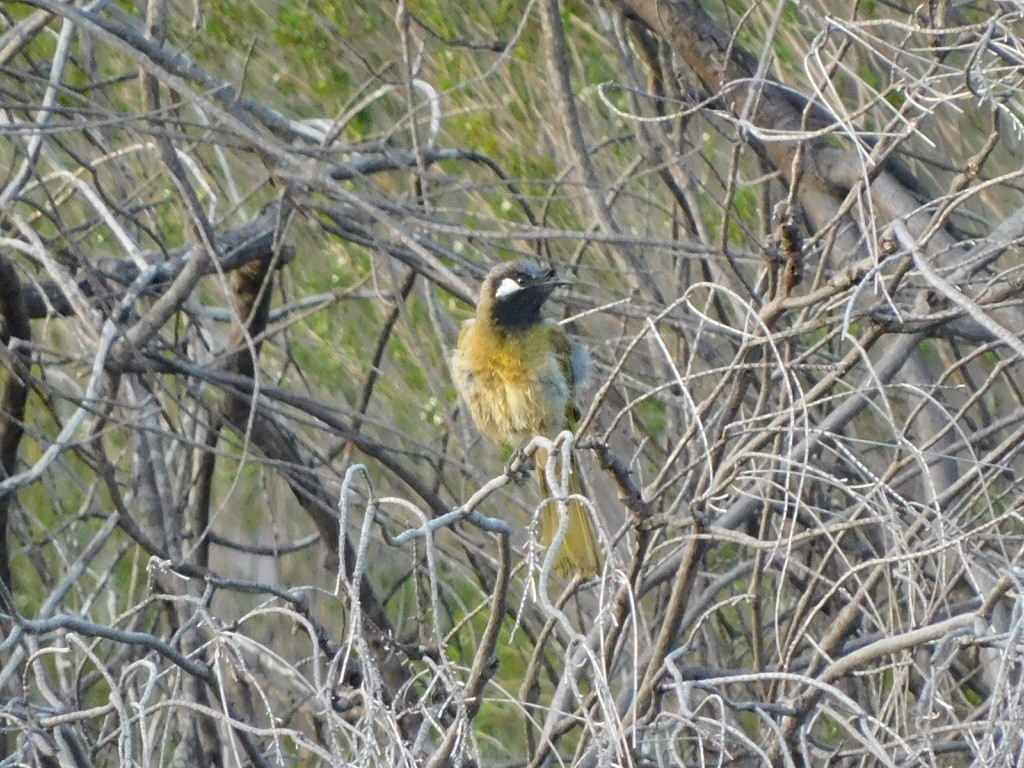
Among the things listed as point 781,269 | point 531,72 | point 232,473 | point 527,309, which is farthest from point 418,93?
point 781,269

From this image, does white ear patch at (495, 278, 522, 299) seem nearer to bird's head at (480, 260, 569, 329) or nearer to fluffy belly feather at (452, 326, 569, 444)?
bird's head at (480, 260, 569, 329)

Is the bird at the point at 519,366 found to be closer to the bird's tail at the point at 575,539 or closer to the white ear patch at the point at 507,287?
the white ear patch at the point at 507,287

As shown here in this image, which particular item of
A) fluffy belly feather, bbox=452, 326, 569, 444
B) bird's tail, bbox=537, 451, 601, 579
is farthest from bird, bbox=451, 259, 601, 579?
bird's tail, bbox=537, 451, 601, 579

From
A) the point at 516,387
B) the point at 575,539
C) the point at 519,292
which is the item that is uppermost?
the point at 519,292

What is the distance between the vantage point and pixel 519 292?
5203 mm

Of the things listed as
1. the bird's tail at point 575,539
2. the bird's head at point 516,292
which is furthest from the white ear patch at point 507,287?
the bird's tail at point 575,539

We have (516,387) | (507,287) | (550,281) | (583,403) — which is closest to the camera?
(550,281)

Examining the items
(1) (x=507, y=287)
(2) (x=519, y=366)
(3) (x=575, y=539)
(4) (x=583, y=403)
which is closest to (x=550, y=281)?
(1) (x=507, y=287)

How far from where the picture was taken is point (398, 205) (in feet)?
13.4

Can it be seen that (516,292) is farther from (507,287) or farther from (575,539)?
(575,539)

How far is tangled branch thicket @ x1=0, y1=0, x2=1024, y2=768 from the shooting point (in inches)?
115

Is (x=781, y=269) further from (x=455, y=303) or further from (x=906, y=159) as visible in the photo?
(x=455, y=303)

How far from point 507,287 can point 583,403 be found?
801 mm

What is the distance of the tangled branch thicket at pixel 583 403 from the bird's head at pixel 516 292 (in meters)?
0.11
